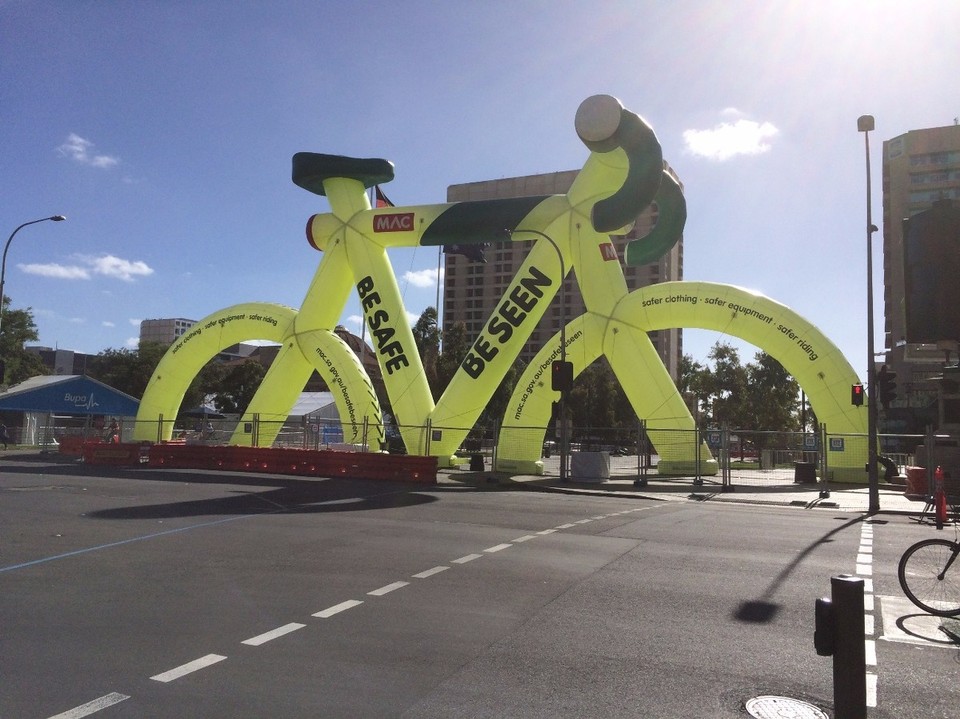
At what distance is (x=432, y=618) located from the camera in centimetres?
632

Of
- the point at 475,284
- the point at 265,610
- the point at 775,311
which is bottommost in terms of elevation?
the point at 265,610

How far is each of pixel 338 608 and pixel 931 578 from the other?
5422mm

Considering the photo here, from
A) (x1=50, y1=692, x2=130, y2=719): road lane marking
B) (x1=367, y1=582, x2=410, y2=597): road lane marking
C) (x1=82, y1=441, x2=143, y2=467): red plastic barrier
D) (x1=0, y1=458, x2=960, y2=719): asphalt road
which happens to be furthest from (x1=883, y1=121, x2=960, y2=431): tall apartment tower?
(x1=50, y1=692, x2=130, y2=719): road lane marking

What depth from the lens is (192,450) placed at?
25719 millimetres

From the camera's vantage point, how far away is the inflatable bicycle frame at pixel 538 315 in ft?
71.4

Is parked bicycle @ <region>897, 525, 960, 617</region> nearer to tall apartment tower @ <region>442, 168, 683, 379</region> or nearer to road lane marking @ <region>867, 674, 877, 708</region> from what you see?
road lane marking @ <region>867, 674, 877, 708</region>

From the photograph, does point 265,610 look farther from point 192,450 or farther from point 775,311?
point 192,450

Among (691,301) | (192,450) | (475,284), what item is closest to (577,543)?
(691,301)

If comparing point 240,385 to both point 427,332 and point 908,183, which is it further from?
point 908,183

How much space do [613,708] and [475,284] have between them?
13205 centimetres

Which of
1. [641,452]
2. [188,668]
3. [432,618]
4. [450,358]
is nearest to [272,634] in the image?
[188,668]

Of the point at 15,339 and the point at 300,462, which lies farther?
the point at 15,339

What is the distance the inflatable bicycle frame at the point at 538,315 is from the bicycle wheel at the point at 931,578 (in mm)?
15522

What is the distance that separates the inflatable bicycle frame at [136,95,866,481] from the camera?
71.4 feet
